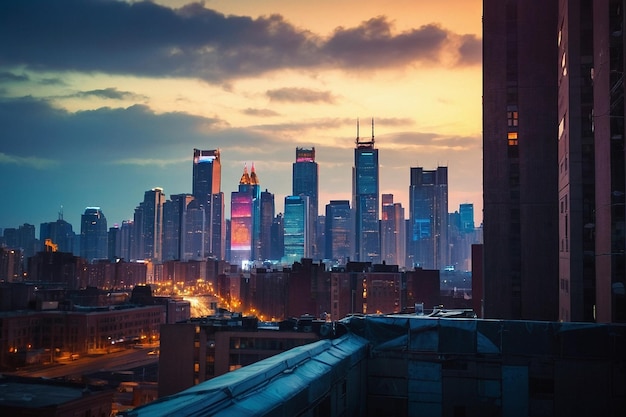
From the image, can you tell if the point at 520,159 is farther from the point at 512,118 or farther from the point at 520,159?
the point at 512,118

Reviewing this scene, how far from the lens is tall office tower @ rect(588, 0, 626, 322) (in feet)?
63.4

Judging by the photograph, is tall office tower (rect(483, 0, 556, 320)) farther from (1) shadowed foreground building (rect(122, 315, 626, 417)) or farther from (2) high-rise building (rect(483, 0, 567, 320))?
(1) shadowed foreground building (rect(122, 315, 626, 417))

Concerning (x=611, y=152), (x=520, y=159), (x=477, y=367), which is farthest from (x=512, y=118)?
(x=477, y=367)

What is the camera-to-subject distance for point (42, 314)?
96188 millimetres

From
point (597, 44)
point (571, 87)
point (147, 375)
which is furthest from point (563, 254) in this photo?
point (147, 375)

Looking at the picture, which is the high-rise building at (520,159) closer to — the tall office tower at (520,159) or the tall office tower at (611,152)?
the tall office tower at (520,159)

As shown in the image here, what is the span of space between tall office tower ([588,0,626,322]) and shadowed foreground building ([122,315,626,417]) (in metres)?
11.7

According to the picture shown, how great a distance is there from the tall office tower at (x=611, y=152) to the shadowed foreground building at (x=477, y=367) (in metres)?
11.7

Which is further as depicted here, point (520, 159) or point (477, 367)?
point (520, 159)

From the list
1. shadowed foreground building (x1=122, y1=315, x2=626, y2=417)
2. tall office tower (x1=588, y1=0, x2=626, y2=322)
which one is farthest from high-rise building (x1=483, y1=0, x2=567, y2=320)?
shadowed foreground building (x1=122, y1=315, x2=626, y2=417)

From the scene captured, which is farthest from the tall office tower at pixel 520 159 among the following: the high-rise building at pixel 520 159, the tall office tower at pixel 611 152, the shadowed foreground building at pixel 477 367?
the shadowed foreground building at pixel 477 367

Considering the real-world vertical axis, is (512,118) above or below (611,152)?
above

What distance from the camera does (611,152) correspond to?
19.8 m

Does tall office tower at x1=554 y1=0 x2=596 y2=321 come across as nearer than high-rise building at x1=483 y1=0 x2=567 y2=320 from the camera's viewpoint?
Yes
